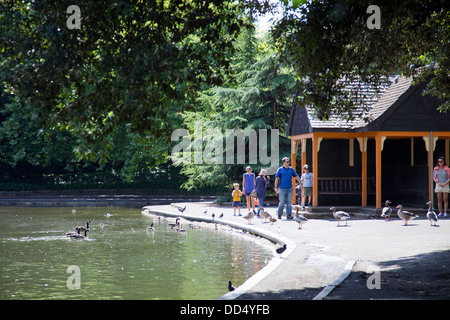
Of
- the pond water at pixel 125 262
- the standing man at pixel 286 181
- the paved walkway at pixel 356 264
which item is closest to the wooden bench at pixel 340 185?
the standing man at pixel 286 181

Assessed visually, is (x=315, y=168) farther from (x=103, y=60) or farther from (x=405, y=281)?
(x=103, y=60)

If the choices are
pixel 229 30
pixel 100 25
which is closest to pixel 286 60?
pixel 229 30

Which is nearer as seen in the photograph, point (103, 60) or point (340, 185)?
point (103, 60)

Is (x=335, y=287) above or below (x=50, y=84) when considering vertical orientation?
below

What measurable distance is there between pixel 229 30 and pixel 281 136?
23.3 m

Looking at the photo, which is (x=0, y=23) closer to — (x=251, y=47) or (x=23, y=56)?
(x=23, y=56)

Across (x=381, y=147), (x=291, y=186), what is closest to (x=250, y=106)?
(x=381, y=147)

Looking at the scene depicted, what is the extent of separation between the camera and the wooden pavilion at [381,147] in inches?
862

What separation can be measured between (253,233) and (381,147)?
712 cm

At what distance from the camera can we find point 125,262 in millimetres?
13289

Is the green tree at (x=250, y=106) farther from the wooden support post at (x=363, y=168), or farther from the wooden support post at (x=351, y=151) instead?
the wooden support post at (x=363, y=168)

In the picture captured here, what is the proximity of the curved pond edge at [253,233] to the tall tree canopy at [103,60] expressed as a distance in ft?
11.0

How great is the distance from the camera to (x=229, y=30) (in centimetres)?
1161

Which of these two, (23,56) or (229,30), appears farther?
(229,30)
